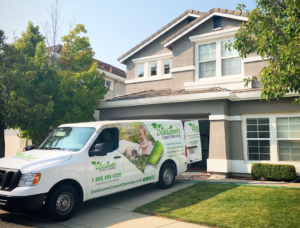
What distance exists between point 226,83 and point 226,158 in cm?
349

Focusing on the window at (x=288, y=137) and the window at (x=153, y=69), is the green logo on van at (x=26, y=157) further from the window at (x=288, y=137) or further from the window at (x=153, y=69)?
the window at (x=153, y=69)

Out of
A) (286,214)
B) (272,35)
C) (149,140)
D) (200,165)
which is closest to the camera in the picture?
(286,214)

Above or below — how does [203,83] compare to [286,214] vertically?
above

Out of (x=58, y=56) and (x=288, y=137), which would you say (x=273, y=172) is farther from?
(x=58, y=56)

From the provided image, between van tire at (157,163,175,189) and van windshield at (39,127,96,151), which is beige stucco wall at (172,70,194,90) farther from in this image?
van windshield at (39,127,96,151)

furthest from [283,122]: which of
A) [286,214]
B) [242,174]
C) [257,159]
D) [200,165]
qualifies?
[200,165]

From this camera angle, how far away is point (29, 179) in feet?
17.8

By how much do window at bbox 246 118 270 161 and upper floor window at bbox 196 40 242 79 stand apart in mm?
2435

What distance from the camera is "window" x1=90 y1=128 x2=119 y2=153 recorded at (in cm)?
709

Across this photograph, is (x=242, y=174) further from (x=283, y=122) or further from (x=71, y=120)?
(x=71, y=120)

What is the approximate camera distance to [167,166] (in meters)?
8.81

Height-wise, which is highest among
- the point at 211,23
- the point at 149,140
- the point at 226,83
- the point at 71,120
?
the point at 211,23

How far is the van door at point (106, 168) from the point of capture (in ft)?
21.0

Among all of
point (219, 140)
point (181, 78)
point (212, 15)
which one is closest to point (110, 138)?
point (219, 140)
